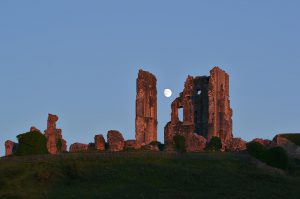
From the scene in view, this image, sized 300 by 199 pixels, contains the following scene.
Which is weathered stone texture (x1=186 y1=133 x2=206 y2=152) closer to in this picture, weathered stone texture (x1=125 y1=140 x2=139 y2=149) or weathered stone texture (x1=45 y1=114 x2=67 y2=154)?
weathered stone texture (x1=125 y1=140 x2=139 y2=149)

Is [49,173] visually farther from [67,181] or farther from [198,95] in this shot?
[198,95]

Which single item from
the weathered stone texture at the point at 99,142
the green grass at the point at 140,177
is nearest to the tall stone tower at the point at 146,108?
the weathered stone texture at the point at 99,142

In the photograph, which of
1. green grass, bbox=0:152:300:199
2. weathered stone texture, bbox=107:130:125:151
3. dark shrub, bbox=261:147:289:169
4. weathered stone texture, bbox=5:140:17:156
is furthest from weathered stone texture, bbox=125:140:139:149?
dark shrub, bbox=261:147:289:169

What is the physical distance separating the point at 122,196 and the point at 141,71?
160 ft

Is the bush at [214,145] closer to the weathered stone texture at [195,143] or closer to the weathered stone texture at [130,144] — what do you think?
the weathered stone texture at [195,143]

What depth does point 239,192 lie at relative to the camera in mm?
45750

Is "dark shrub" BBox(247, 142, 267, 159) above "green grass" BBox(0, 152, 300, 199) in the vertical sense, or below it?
above

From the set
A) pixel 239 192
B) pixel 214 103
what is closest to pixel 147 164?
pixel 239 192

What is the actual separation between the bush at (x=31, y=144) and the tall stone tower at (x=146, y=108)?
2755cm

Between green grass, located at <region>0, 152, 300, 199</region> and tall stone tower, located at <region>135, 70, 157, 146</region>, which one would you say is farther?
tall stone tower, located at <region>135, 70, 157, 146</region>

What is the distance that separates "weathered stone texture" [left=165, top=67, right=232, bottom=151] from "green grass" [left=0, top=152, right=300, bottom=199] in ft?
99.8

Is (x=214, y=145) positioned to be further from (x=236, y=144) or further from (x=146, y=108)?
(x=146, y=108)

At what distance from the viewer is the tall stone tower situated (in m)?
89.6

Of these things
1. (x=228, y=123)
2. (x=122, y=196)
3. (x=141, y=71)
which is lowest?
(x=122, y=196)
